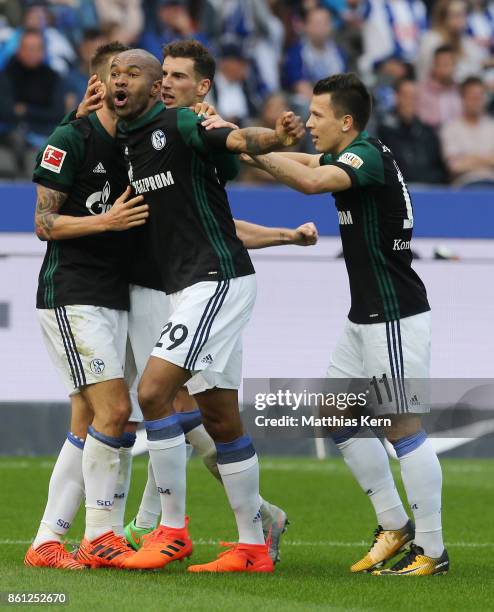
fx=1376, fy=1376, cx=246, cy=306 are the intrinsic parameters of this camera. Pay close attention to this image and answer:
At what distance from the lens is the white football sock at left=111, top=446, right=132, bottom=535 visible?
696 cm

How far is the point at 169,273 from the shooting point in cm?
657

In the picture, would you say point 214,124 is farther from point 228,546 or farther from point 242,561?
point 228,546

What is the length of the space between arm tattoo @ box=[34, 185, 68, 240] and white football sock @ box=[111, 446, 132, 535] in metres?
1.17

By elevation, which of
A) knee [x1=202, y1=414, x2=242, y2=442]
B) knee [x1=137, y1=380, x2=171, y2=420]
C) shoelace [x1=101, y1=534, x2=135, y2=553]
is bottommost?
shoelace [x1=101, y1=534, x2=135, y2=553]

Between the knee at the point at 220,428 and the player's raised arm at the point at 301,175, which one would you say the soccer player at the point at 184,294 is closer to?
the knee at the point at 220,428

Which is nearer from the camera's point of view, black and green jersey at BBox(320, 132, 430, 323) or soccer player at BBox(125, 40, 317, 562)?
black and green jersey at BBox(320, 132, 430, 323)

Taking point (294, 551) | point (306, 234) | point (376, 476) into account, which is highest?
point (306, 234)

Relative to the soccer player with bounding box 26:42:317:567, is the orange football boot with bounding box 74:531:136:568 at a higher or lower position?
lower

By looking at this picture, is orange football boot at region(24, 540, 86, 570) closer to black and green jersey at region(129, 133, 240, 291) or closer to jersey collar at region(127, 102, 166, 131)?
black and green jersey at region(129, 133, 240, 291)

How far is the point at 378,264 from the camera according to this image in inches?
262

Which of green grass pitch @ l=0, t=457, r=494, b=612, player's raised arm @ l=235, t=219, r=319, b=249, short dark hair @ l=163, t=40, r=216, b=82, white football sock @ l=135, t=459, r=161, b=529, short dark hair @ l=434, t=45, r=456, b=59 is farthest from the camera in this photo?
short dark hair @ l=434, t=45, r=456, b=59

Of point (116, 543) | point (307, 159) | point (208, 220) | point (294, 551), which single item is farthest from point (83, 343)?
point (294, 551)

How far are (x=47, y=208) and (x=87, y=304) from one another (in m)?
0.50

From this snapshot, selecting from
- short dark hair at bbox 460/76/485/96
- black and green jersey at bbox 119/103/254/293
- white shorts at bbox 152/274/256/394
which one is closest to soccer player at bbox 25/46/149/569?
black and green jersey at bbox 119/103/254/293
